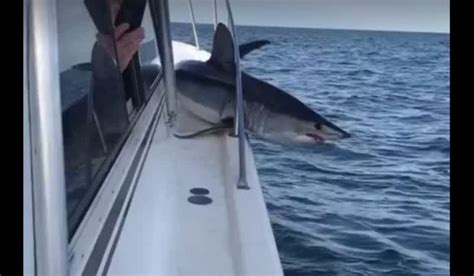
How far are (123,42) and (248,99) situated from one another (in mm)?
2113

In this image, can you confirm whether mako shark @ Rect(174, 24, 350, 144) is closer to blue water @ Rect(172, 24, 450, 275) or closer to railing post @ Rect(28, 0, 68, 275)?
blue water @ Rect(172, 24, 450, 275)

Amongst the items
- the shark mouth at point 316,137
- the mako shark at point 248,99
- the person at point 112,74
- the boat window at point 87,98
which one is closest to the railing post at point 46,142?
the boat window at point 87,98

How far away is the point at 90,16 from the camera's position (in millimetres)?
1321

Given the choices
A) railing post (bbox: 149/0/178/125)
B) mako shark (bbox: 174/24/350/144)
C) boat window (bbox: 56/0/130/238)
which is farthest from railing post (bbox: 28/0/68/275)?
mako shark (bbox: 174/24/350/144)

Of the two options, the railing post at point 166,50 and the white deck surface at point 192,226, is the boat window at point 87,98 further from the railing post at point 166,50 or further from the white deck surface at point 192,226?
the railing post at point 166,50

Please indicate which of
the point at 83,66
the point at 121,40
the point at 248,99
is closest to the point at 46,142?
the point at 83,66

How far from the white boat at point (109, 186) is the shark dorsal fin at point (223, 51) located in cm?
159

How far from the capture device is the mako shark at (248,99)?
347 centimetres

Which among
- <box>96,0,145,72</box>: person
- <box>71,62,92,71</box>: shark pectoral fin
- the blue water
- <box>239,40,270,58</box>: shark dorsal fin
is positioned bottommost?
the blue water

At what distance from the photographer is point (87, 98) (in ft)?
3.74

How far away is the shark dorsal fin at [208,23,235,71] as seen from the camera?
3.46 m

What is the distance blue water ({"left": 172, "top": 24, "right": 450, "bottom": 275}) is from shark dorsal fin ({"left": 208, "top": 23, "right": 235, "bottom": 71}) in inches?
9.6
